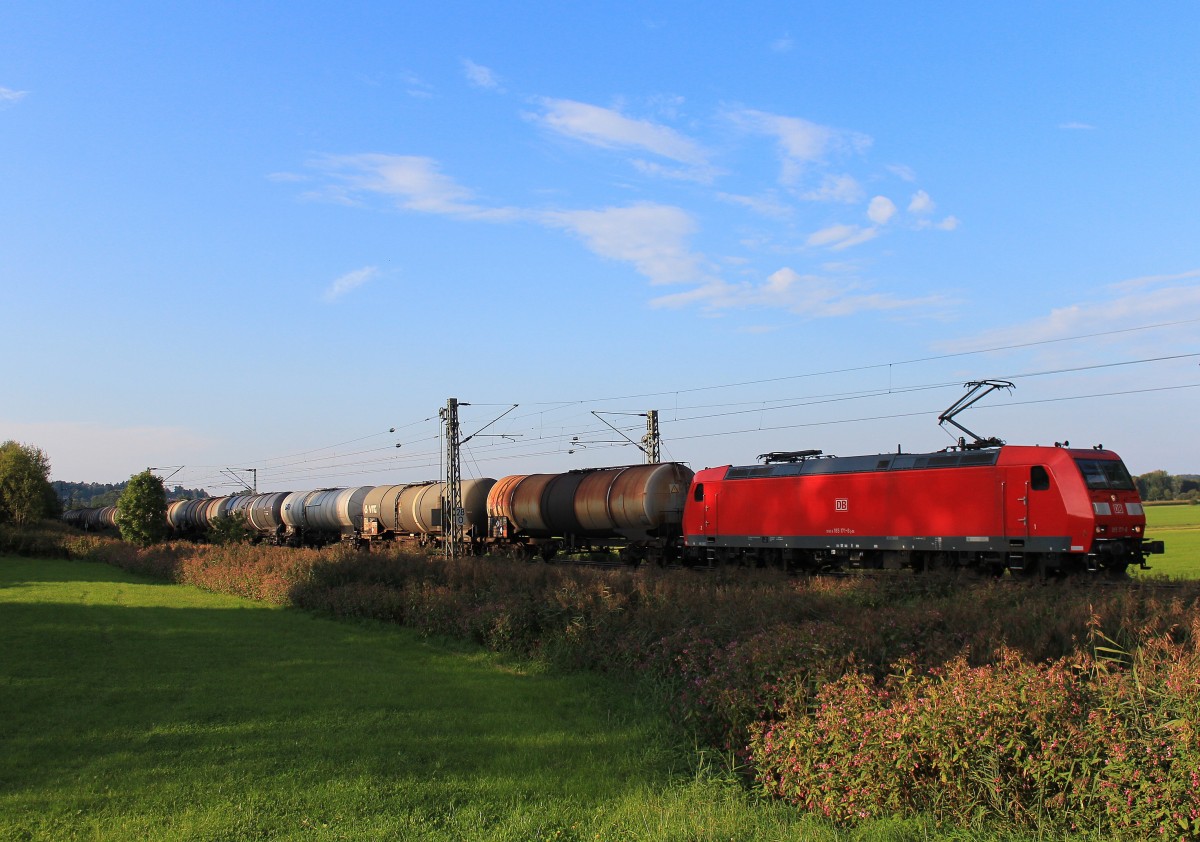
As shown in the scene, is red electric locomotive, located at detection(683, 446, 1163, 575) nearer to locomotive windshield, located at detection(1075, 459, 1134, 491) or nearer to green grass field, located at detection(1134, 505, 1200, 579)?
locomotive windshield, located at detection(1075, 459, 1134, 491)

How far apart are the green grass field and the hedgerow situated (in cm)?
1376

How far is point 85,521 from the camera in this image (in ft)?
324

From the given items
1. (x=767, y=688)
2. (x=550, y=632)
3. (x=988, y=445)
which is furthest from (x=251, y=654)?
(x=988, y=445)

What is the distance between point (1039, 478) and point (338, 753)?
56.6 feet

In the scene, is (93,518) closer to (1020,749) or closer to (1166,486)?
(1020,749)

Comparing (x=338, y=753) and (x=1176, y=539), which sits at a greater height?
(x=338, y=753)

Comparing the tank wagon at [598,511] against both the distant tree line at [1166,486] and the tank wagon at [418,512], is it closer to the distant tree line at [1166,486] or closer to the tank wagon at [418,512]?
the tank wagon at [418,512]

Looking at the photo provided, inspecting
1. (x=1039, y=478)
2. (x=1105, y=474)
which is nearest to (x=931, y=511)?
(x=1039, y=478)

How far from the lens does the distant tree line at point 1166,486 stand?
110062 millimetres

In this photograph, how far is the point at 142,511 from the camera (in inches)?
2030

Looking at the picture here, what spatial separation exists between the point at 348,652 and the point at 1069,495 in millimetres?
16255

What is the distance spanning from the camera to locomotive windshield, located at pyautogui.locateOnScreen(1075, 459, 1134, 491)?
68.1 ft

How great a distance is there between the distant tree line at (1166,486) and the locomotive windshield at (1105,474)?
103 m

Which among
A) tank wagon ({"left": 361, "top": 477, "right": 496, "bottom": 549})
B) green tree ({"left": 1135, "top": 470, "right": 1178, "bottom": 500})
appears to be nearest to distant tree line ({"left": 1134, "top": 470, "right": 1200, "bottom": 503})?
green tree ({"left": 1135, "top": 470, "right": 1178, "bottom": 500})
